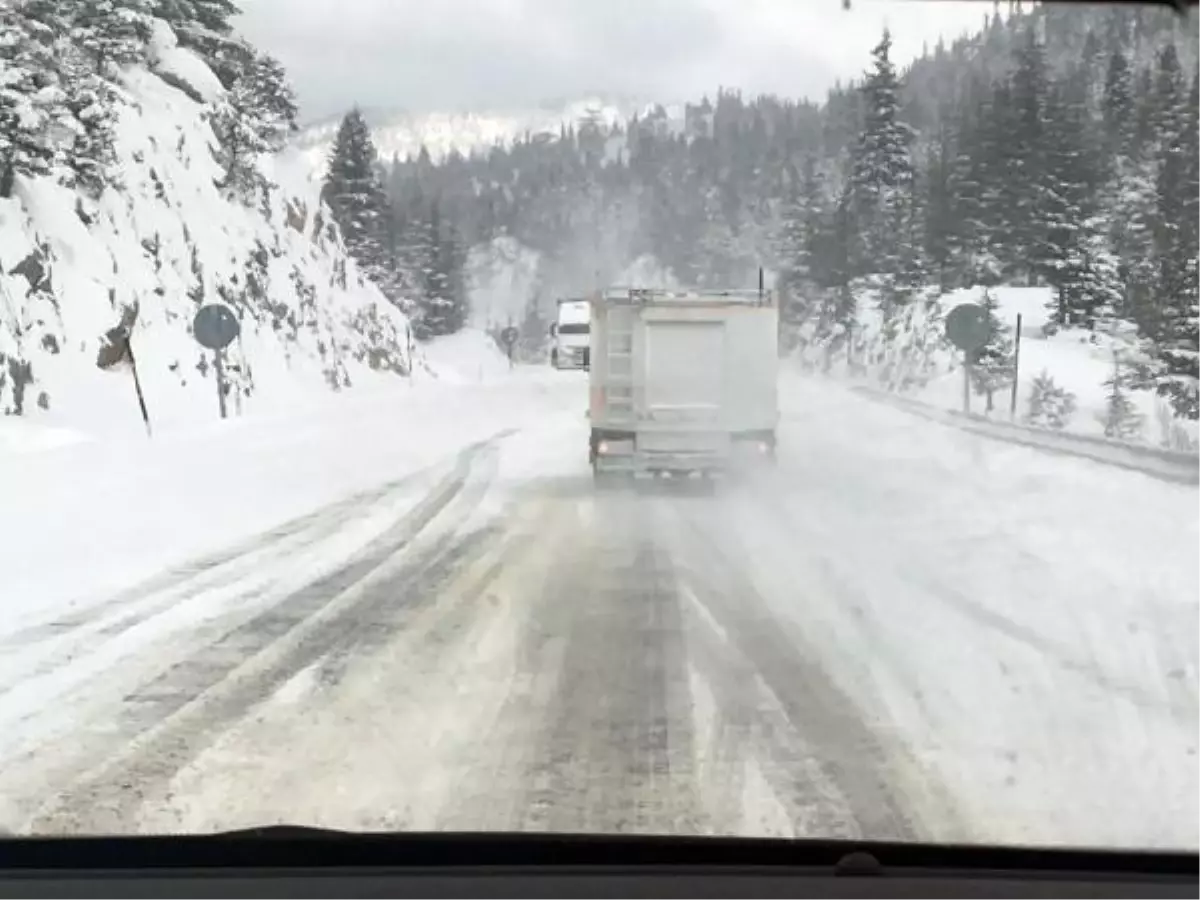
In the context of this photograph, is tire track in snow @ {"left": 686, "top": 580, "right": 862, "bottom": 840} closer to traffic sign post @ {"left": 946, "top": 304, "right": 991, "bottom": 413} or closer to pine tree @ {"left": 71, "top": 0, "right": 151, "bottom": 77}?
traffic sign post @ {"left": 946, "top": 304, "right": 991, "bottom": 413}

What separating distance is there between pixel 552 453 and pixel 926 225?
516 centimetres

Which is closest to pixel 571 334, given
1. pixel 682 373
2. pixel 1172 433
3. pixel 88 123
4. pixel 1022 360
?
pixel 682 373

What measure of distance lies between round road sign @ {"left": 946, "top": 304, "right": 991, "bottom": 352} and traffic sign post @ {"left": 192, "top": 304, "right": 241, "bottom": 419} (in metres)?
4.23

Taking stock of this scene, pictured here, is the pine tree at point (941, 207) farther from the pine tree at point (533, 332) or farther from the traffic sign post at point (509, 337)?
the traffic sign post at point (509, 337)

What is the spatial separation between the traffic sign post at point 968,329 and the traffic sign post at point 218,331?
423 cm

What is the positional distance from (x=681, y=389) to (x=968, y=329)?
14.6 feet

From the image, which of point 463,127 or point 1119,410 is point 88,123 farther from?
point 1119,410

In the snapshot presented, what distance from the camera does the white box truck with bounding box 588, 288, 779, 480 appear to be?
1123 centimetres

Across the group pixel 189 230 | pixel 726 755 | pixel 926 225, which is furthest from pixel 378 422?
pixel 726 755

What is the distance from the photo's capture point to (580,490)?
10711mm

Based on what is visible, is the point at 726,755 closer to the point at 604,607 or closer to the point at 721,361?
the point at 604,607

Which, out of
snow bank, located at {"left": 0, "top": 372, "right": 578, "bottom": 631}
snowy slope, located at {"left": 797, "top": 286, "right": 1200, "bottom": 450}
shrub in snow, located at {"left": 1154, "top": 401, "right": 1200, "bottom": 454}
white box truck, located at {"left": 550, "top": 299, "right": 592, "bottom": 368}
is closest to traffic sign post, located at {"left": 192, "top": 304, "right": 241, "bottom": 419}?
snow bank, located at {"left": 0, "top": 372, "right": 578, "bottom": 631}

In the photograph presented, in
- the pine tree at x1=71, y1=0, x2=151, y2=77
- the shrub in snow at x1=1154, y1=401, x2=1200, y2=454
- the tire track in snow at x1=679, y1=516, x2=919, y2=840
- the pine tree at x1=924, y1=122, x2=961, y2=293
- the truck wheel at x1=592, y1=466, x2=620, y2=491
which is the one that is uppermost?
the pine tree at x1=71, y1=0, x2=151, y2=77

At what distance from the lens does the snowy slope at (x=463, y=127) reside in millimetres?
5535
